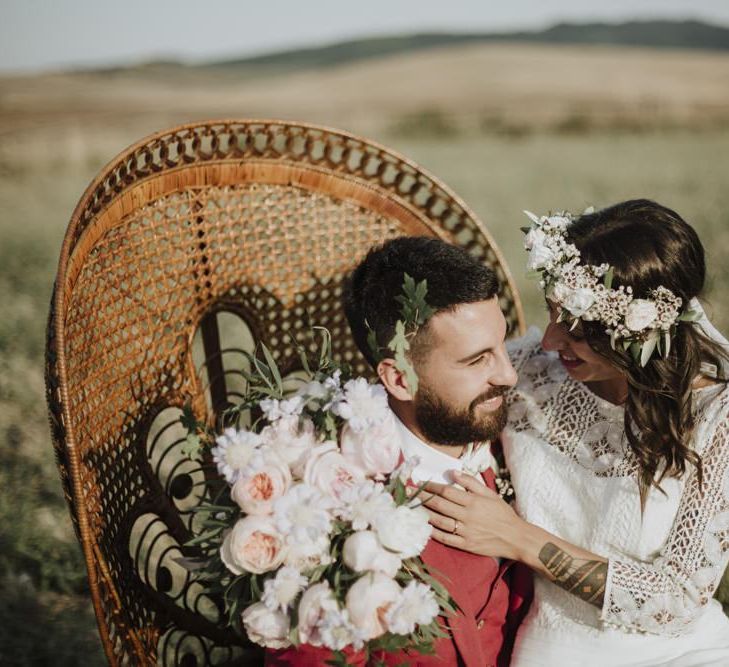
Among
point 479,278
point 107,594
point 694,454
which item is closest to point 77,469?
point 107,594

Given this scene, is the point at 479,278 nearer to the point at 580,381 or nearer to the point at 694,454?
the point at 580,381

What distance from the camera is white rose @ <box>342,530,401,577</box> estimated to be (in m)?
2.12

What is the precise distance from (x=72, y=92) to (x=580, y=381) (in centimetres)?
2977

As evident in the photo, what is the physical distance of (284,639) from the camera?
2.23 m

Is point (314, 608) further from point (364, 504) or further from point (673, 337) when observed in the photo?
point (673, 337)

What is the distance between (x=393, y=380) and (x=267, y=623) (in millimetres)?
1028

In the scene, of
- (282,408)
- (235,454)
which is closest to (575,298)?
(282,408)

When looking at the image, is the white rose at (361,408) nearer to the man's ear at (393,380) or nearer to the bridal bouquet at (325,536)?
the bridal bouquet at (325,536)

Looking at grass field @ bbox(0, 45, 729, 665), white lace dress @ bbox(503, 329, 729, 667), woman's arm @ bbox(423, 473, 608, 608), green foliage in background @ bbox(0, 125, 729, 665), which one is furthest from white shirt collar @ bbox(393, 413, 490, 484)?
green foliage in background @ bbox(0, 125, 729, 665)

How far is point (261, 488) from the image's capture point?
2.21 metres

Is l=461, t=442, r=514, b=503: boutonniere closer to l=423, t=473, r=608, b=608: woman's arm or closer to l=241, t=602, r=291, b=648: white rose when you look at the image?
l=423, t=473, r=608, b=608: woman's arm

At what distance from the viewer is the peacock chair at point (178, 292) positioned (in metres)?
2.51

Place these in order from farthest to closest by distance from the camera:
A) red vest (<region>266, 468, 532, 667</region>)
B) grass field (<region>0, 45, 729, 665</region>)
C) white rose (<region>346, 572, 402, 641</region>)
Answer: grass field (<region>0, 45, 729, 665</region>) < red vest (<region>266, 468, 532, 667</region>) < white rose (<region>346, 572, 402, 641</region>)

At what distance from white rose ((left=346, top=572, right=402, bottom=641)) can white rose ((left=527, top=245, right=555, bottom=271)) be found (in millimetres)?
1355
